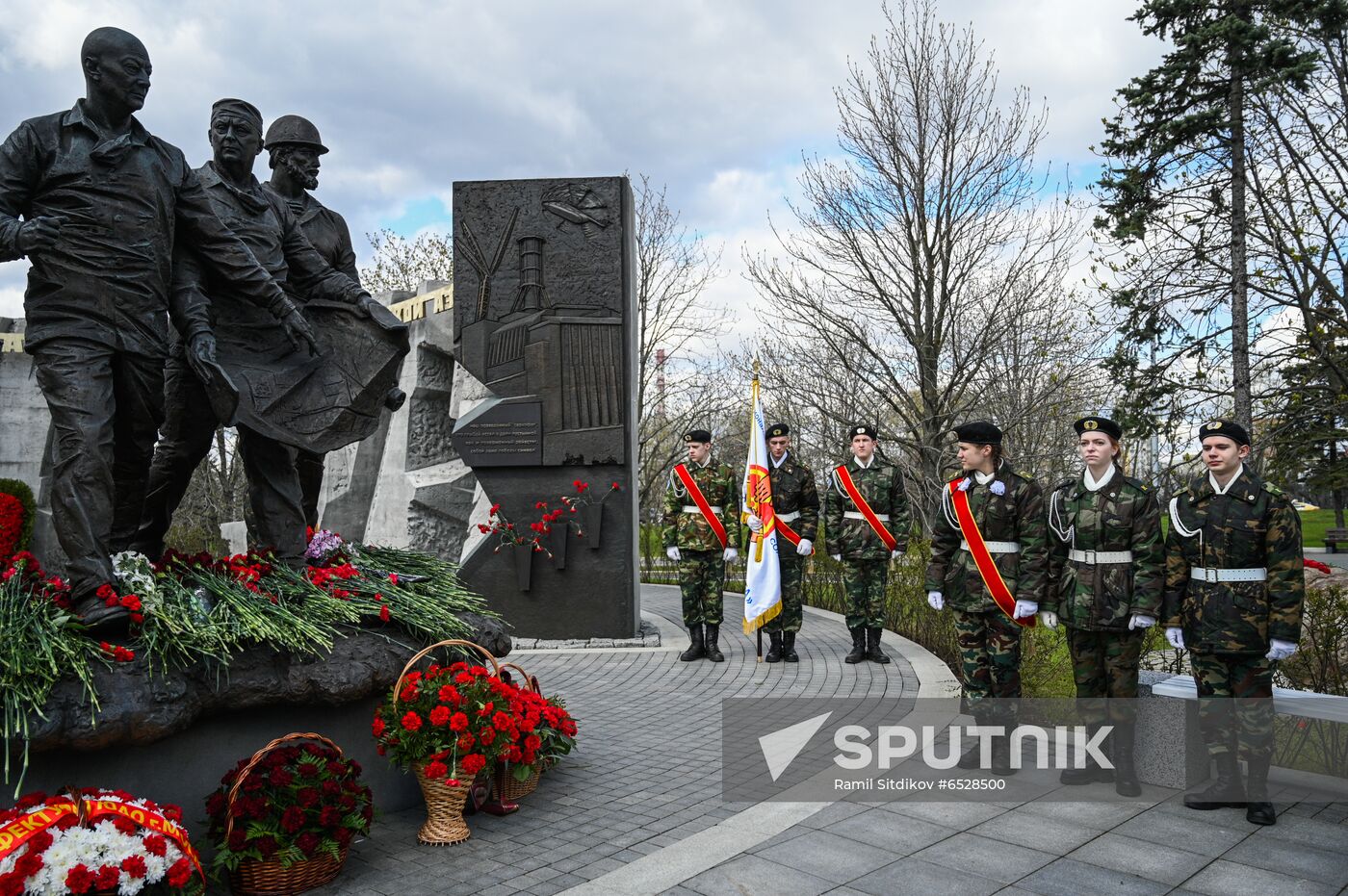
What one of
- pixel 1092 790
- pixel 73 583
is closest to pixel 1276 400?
pixel 1092 790

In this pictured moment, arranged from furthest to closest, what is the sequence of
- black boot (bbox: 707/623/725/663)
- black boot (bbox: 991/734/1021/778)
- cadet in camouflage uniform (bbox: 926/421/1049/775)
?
black boot (bbox: 707/623/725/663) < cadet in camouflage uniform (bbox: 926/421/1049/775) < black boot (bbox: 991/734/1021/778)

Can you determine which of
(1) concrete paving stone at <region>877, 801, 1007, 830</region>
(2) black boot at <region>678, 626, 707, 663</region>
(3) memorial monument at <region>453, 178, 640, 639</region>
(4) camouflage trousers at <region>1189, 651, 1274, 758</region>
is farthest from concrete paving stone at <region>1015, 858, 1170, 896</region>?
(3) memorial monument at <region>453, 178, 640, 639</region>

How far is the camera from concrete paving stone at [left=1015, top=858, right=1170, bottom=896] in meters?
3.55

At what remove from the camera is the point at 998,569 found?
17.5 feet

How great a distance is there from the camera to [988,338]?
13266mm

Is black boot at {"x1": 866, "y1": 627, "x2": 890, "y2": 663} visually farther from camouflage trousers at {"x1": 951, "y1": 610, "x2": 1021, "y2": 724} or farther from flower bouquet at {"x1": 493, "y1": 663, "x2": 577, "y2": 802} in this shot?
flower bouquet at {"x1": 493, "y1": 663, "x2": 577, "y2": 802}

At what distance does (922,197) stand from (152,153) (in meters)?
11.4

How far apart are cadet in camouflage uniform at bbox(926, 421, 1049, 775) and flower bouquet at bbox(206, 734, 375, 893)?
132 inches

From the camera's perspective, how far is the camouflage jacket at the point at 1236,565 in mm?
4348

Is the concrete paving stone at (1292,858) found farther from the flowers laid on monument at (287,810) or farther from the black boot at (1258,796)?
the flowers laid on monument at (287,810)

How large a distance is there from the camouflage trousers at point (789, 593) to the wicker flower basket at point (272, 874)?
545 centimetres

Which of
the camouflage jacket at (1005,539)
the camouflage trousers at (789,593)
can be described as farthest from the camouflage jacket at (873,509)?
the camouflage jacket at (1005,539)

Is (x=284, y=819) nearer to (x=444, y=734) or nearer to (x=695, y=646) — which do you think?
(x=444, y=734)

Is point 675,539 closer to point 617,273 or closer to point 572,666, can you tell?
point 572,666
